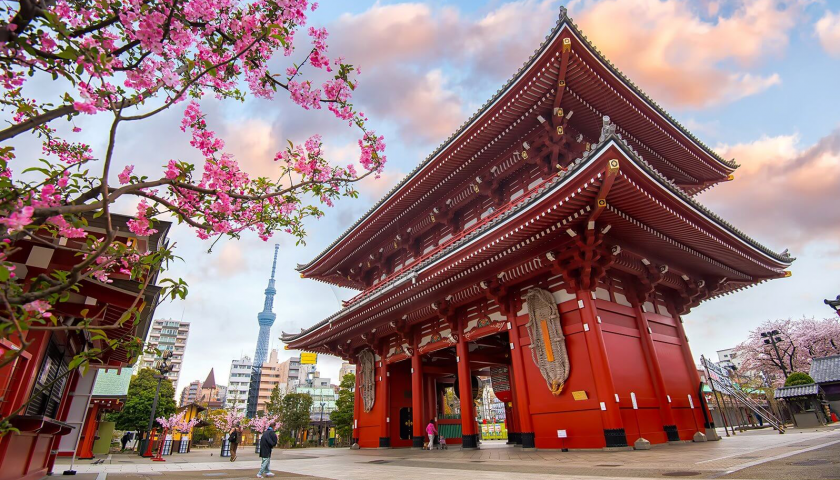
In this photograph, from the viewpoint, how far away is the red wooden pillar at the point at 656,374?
10.6m

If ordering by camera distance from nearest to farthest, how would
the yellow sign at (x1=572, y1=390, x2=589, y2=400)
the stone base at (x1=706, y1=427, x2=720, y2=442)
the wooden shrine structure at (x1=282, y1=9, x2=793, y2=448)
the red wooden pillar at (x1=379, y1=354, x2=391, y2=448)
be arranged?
the wooden shrine structure at (x1=282, y1=9, x2=793, y2=448), the yellow sign at (x1=572, y1=390, x2=589, y2=400), the stone base at (x1=706, y1=427, x2=720, y2=442), the red wooden pillar at (x1=379, y1=354, x2=391, y2=448)

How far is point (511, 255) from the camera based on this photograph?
1105cm

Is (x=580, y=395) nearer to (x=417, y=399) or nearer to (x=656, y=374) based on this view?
(x=656, y=374)

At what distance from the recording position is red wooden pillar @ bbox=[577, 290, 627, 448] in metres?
9.13

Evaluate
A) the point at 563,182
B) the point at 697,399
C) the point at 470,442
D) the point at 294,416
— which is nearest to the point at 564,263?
the point at 563,182

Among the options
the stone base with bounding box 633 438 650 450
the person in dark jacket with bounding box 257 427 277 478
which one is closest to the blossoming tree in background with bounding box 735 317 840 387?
the stone base with bounding box 633 438 650 450

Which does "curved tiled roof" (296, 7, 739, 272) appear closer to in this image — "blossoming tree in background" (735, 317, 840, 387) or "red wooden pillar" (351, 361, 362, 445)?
"red wooden pillar" (351, 361, 362, 445)

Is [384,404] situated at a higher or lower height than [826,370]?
lower

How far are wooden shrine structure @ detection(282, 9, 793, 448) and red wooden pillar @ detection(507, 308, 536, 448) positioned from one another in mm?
43

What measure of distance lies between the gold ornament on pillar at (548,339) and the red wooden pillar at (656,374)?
285 cm

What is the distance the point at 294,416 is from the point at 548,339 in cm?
3379

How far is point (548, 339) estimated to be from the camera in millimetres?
10680

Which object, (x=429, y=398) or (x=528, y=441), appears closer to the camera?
(x=528, y=441)

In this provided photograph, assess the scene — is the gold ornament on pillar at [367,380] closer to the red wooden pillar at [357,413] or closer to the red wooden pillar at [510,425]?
the red wooden pillar at [357,413]
